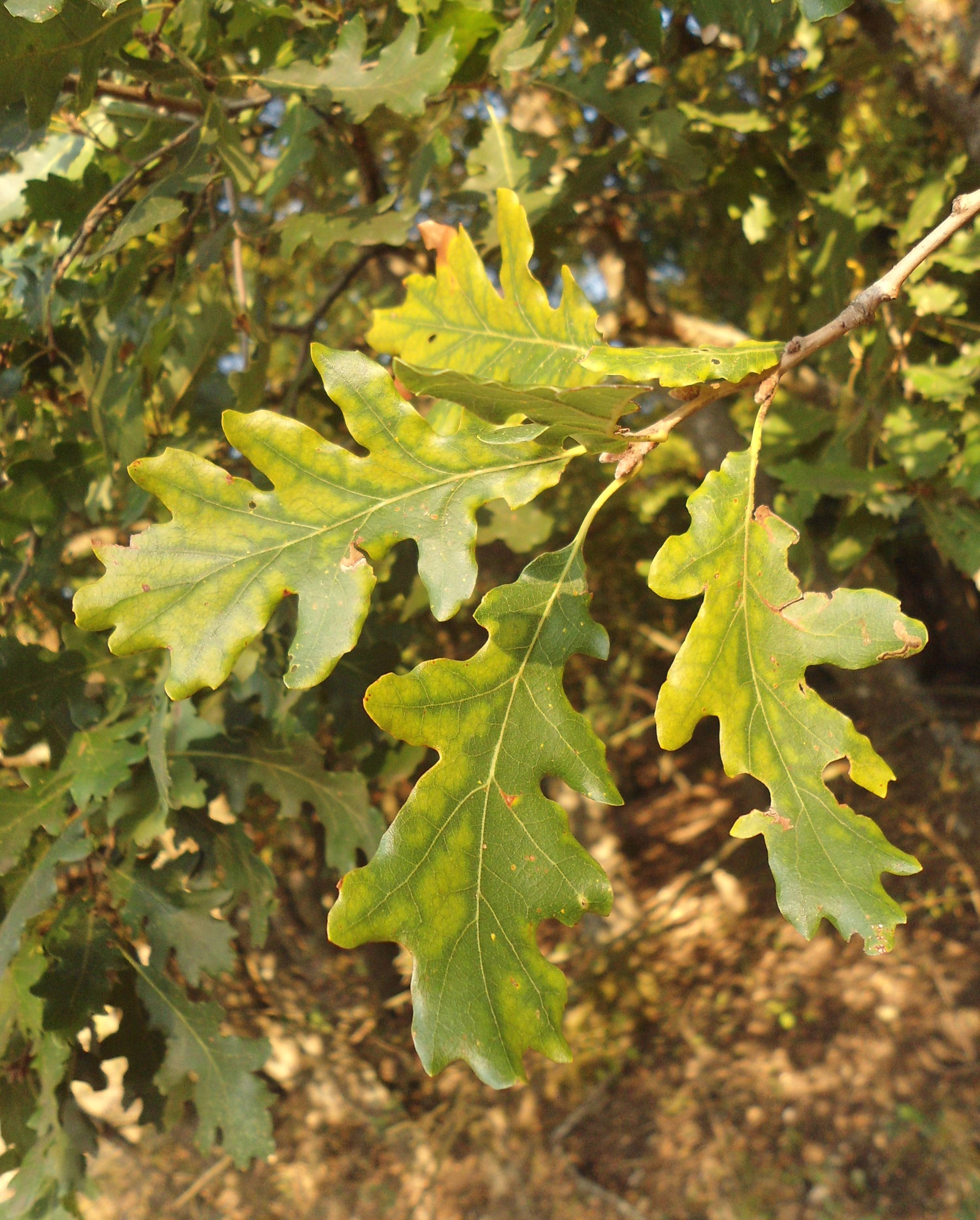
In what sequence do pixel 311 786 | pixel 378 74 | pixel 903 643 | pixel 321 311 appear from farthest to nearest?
pixel 321 311, pixel 311 786, pixel 378 74, pixel 903 643

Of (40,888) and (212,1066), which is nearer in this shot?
(40,888)

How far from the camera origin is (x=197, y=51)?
1425 millimetres

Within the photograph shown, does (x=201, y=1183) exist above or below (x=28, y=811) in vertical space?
below

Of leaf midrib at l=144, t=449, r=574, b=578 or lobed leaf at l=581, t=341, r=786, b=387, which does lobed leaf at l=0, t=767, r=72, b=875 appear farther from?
lobed leaf at l=581, t=341, r=786, b=387

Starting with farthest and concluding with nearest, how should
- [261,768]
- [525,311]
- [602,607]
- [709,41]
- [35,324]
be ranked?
[602,607] → [709,41] → [261,768] → [35,324] → [525,311]

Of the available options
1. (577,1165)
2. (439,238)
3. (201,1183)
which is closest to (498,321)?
(439,238)

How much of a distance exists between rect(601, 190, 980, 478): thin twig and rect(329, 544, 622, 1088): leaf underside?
0.17 metres

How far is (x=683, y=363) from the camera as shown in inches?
34.7

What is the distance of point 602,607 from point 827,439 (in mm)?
2698

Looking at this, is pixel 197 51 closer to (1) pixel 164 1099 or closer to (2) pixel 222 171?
(2) pixel 222 171

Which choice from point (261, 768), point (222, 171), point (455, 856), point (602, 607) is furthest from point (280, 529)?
point (602, 607)

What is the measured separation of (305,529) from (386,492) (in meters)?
0.09

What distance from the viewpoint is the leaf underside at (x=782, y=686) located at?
87 centimetres

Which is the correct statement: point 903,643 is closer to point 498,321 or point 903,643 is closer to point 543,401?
point 543,401
